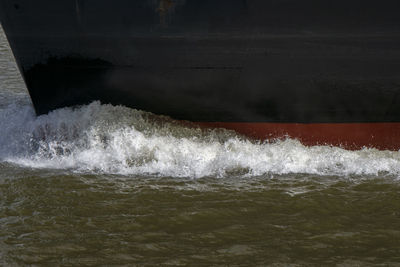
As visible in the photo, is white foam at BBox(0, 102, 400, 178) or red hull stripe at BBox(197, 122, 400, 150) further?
red hull stripe at BBox(197, 122, 400, 150)

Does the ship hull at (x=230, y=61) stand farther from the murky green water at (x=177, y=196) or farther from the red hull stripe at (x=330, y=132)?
the murky green water at (x=177, y=196)

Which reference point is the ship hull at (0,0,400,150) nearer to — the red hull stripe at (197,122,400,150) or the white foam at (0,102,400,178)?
the red hull stripe at (197,122,400,150)

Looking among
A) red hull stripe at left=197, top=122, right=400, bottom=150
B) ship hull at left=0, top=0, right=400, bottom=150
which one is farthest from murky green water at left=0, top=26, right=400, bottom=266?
ship hull at left=0, top=0, right=400, bottom=150

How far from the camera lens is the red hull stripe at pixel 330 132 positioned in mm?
6168

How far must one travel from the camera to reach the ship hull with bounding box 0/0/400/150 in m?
5.51

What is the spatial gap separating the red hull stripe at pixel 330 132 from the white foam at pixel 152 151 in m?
0.09

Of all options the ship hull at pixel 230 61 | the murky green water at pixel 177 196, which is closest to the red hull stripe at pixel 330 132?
the ship hull at pixel 230 61

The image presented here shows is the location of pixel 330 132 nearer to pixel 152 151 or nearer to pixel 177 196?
pixel 152 151

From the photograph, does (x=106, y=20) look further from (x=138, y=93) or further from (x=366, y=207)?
(x=366, y=207)

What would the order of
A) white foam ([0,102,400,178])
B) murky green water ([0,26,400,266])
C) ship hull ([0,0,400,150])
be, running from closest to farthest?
murky green water ([0,26,400,266]) < ship hull ([0,0,400,150]) < white foam ([0,102,400,178])

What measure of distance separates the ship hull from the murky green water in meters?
0.25

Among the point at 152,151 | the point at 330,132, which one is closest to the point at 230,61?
the point at 152,151

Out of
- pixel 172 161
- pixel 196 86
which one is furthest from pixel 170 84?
pixel 172 161

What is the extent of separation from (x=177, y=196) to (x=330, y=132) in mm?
2136
